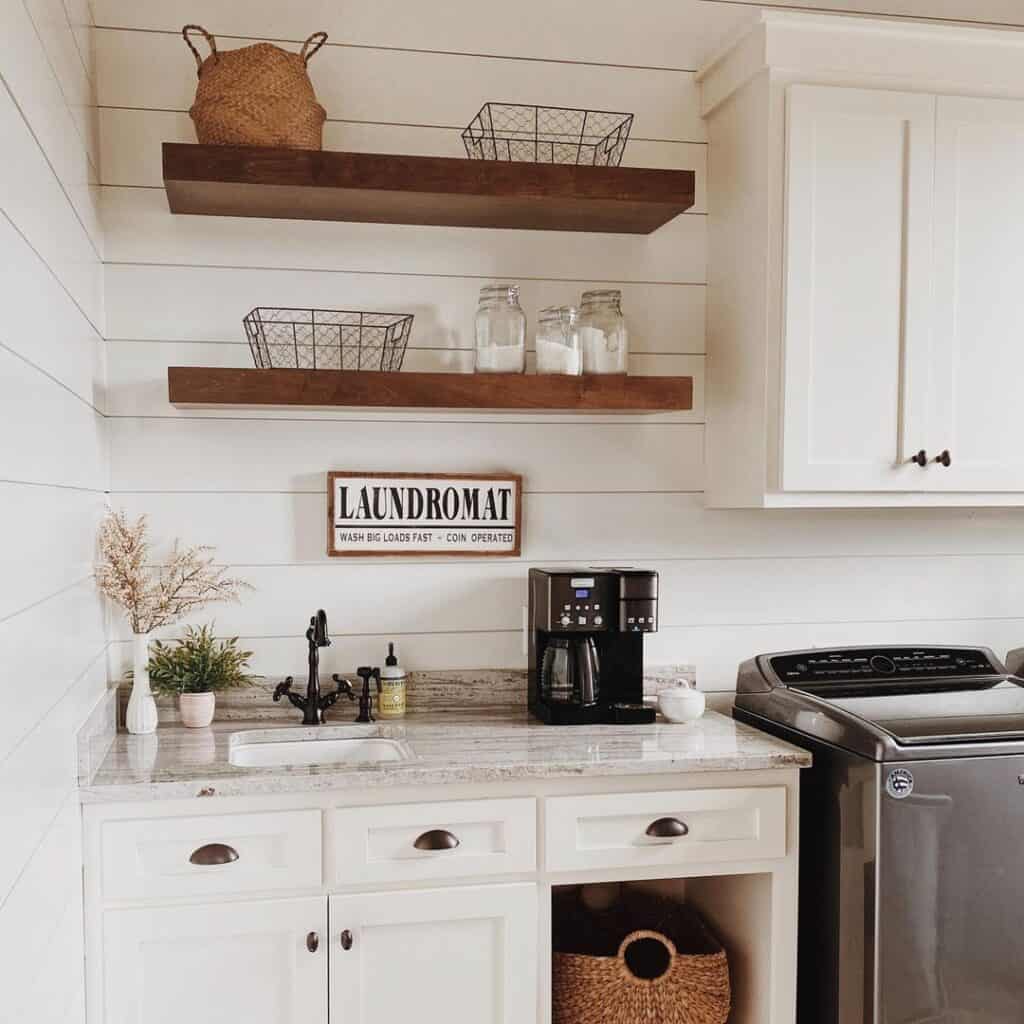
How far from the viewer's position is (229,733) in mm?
2344

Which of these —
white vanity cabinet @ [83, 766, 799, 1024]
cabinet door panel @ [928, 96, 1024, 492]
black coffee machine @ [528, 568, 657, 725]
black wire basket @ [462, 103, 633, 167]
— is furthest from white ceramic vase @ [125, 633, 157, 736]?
cabinet door panel @ [928, 96, 1024, 492]

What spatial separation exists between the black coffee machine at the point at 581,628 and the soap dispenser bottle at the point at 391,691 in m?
0.31

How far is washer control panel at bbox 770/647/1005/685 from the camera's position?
2.58m

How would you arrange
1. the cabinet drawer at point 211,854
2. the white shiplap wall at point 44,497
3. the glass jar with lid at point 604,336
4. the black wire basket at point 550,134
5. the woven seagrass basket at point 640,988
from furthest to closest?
the black wire basket at point 550,134, the glass jar with lid at point 604,336, the woven seagrass basket at point 640,988, the cabinet drawer at point 211,854, the white shiplap wall at point 44,497

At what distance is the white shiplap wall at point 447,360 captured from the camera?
96.6 inches

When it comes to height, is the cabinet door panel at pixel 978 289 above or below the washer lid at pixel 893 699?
above

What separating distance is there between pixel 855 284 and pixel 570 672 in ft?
3.39

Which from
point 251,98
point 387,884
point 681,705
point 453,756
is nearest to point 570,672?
point 681,705

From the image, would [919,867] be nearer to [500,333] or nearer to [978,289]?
[978,289]

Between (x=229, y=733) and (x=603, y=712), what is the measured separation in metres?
0.80

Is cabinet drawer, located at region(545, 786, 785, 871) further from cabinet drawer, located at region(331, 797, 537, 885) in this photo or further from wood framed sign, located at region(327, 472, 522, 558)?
wood framed sign, located at region(327, 472, 522, 558)

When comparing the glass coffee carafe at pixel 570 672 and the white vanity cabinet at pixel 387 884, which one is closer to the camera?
the white vanity cabinet at pixel 387 884

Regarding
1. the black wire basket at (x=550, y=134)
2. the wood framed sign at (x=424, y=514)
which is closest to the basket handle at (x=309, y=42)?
the black wire basket at (x=550, y=134)

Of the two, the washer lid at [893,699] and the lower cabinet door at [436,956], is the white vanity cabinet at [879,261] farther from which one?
the lower cabinet door at [436,956]
